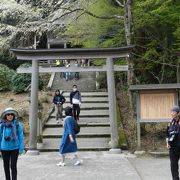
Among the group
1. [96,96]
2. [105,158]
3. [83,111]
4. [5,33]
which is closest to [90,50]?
[105,158]

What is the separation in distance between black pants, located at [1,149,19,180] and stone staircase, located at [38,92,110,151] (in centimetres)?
530

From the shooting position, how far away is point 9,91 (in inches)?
904

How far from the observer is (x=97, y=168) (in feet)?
35.1

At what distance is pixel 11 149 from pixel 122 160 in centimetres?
456

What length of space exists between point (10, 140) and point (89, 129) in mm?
7859

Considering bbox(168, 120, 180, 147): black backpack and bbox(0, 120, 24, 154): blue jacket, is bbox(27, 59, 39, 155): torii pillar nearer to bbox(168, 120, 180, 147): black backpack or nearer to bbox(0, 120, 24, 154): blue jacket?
bbox(0, 120, 24, 154): blue jacket

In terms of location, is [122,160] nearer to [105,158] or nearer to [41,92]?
[105,158]

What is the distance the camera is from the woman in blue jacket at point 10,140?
8.21 meters

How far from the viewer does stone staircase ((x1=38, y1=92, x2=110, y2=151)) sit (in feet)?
46.1

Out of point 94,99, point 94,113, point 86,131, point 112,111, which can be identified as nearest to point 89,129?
point 86,131

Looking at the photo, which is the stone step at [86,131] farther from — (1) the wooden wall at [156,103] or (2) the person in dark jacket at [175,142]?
(2) the person in dark jacket at [175,142]

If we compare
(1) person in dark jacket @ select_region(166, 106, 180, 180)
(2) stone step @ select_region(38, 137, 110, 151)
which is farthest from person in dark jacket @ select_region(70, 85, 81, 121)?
(1) person in dark jacket @ select_region(166, 106, 180, 180)

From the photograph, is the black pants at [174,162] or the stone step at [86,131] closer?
the black pants at [174,162]

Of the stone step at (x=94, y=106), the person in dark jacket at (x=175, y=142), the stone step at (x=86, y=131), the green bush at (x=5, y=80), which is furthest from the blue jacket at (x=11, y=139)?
the green bush at (x=5, y=80)
